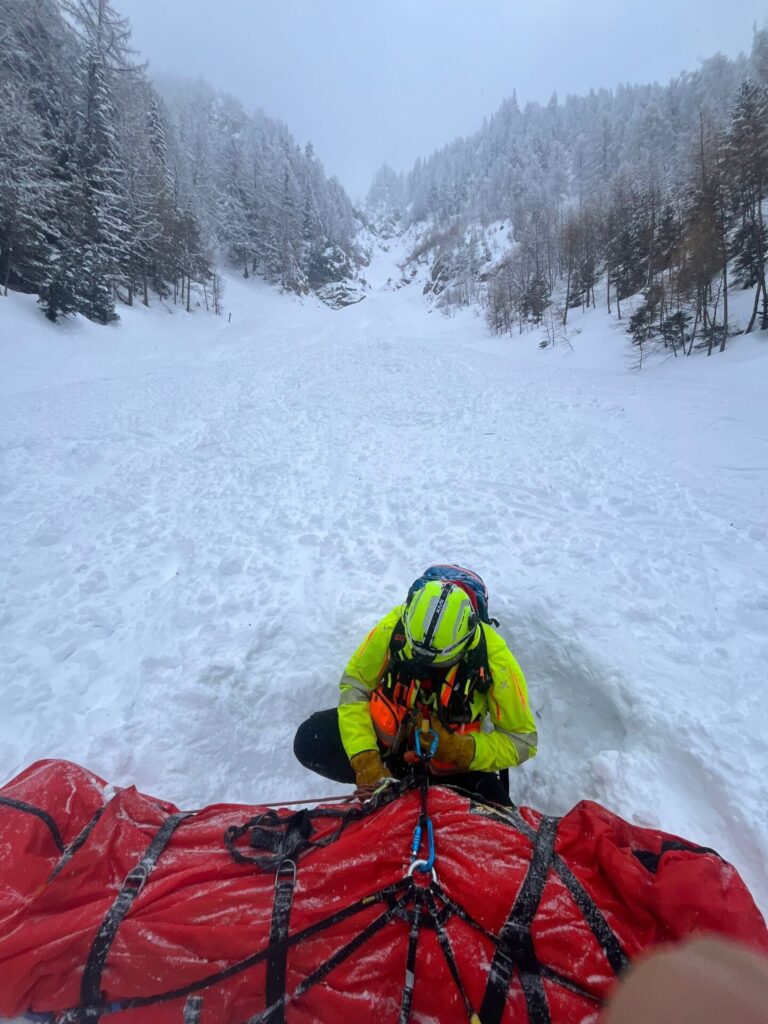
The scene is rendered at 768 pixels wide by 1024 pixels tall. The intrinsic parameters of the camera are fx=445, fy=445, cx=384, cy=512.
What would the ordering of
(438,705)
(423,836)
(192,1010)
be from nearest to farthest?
(192,1010) → (423,836) → (438,705)

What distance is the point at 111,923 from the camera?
1.65 m

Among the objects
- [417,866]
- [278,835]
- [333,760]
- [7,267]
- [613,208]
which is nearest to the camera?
[417,866]

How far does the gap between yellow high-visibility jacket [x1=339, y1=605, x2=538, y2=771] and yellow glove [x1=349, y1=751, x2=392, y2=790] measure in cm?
4

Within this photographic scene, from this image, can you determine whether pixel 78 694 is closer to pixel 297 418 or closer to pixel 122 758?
pixel 122 758

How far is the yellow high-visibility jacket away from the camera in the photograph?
2508 mm

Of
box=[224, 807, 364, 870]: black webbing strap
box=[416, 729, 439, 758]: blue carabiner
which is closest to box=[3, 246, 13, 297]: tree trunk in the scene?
box=[224, 807, 364, 870]: black webbing strap

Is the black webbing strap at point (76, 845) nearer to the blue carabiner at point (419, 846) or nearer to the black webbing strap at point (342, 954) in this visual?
the black webbing strap at point (342, 954)

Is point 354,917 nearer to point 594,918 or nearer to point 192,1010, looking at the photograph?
point 192,1010

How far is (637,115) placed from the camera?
235 ft

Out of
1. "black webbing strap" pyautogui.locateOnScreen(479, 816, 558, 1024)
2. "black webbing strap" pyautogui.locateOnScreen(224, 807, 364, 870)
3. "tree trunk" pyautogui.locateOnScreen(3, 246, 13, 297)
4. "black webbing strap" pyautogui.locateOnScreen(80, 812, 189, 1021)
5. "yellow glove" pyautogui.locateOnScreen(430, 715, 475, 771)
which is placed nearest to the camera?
"black webbing strap" pyautogui.locateOnScreen(479, 816, 558, 1024)

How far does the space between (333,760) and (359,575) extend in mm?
2453

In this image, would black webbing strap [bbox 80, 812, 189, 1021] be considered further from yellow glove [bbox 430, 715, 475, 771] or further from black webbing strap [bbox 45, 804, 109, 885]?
yellow glove [bbox 430, 715, 475, 771]

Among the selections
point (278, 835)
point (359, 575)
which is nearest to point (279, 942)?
point (278, 835)

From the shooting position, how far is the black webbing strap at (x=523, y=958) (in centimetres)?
144
